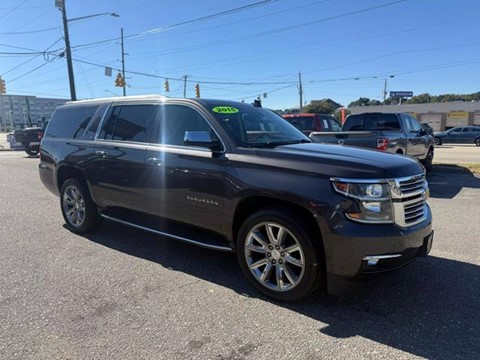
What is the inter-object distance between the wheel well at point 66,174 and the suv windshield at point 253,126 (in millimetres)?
2528

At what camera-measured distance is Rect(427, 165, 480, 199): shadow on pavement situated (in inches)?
344

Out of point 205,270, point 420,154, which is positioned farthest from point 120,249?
point 420,154

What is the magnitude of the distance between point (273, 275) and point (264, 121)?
6.29 ft

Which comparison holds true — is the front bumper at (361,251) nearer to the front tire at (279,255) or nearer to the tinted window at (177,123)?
the front tire at (279,255)

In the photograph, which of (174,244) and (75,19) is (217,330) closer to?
(174,244)

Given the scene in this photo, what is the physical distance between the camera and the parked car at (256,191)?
10.5ft

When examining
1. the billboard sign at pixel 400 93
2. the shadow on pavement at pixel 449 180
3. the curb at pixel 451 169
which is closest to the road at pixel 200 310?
the shadow on pavement at pixel 449 180

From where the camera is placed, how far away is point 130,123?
504cm

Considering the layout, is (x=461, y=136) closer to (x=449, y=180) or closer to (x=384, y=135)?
(x=449, y=180)

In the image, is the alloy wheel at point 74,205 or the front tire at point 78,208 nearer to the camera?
the front tire at point 78,208

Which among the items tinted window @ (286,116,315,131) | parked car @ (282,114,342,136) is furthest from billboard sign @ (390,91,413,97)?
tinted window @ (286,116,315,131)

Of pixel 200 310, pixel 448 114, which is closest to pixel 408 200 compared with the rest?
pixel 200 310

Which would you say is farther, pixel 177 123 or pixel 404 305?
pixel 177 123

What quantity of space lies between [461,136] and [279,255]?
104 feet
